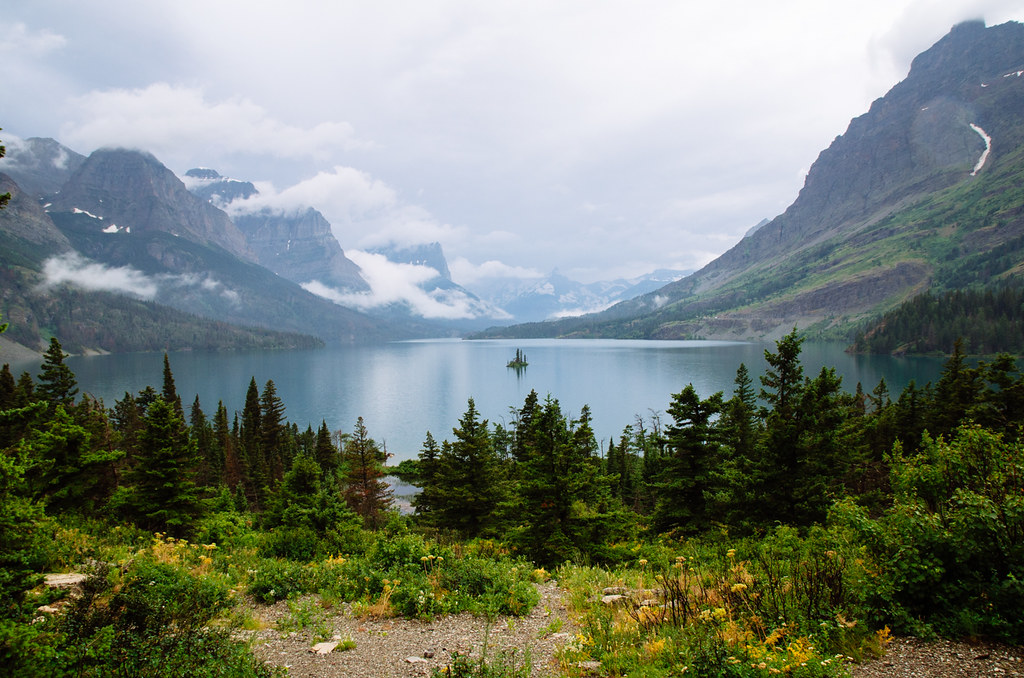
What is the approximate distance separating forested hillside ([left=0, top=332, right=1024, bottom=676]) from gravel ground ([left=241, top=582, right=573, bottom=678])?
388 millimetres

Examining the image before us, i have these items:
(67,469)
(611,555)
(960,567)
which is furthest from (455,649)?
(67,469)

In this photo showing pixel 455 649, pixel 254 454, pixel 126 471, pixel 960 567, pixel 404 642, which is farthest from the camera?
pixel 254 454

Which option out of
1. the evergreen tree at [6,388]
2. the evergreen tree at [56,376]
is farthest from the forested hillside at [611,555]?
the evergreen tree at [56,376]

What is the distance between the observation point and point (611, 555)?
53.1 ft

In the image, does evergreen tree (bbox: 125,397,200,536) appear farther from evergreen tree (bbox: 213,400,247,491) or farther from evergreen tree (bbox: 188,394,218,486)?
evergreen tree (bbox: 213,400,247,491)

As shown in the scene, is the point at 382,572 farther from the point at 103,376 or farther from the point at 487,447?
the point at 103,376

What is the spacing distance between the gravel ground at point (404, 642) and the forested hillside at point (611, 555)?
1.27 feet

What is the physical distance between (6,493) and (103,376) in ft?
609

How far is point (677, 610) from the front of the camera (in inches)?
338

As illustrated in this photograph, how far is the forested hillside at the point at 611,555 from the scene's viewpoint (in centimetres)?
646

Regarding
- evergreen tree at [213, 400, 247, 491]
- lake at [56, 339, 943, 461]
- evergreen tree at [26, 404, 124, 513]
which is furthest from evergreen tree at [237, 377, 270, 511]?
evergreen tree at [26, 404, 124, 513]

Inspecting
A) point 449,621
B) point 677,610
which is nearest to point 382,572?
point 449,621

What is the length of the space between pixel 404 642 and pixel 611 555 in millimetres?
9746

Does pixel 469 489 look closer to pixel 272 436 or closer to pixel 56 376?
pixel 56 376
